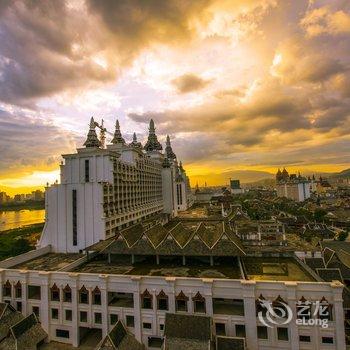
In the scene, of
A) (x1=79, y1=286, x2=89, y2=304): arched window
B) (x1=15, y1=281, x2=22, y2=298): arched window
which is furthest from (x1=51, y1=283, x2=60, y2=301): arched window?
(x1=15, y1=281, x2=22, y2=298): arched window

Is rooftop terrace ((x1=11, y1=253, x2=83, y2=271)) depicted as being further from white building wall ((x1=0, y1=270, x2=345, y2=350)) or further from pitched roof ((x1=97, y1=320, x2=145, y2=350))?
pitched roof ((x1=97, y1=320, x2=145, y2=350))

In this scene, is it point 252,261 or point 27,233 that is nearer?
point 252,261

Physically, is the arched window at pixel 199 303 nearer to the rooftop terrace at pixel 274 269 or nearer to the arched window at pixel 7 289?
the rooftop terrace at pixel 274 269

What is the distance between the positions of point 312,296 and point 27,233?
102 metres

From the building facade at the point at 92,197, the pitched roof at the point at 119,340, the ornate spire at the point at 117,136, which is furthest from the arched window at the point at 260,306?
the ornate spire at the point at 117,136

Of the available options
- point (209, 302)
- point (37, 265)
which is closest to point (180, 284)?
point (209, 302)

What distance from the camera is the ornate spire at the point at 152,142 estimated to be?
93688 millimetres

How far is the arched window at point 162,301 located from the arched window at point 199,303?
9.34 ft

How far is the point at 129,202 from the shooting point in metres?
59.8

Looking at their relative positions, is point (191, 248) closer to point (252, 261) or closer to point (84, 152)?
point (252, 261)

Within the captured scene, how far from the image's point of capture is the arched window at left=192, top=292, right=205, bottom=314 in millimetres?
26062

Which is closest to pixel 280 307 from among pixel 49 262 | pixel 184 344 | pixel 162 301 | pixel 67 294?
pixel 184 344

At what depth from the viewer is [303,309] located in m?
24.6

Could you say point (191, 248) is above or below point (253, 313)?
above
